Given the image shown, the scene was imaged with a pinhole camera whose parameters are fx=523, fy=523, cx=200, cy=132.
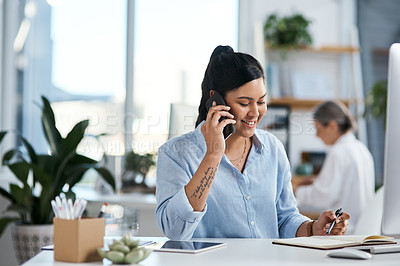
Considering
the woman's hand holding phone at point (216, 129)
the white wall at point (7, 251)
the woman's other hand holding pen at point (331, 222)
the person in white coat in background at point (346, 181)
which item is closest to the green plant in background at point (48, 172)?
the white wall at point (7, 251)

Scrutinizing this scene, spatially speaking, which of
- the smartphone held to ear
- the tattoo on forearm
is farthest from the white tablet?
the smartphone held to ear

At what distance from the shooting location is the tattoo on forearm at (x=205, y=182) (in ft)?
4.83

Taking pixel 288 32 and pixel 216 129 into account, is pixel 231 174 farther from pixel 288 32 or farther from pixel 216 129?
pixel 288 32

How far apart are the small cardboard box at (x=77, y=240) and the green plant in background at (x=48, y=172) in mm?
1780

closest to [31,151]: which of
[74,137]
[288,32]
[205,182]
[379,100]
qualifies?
[74,137]

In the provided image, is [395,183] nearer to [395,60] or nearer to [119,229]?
[395,60]

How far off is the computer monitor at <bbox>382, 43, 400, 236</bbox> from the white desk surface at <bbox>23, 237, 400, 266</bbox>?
9 centimetres

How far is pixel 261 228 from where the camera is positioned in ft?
5.58

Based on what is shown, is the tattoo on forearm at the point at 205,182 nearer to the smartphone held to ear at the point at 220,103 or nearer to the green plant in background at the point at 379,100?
the smartphone held to ear at the point at 220,103

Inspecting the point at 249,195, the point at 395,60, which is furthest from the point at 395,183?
the point at 249,195

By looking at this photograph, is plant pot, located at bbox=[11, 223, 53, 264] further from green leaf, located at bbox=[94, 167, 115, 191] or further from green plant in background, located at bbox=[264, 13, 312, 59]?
green plant in background, located at bbox=[264, 13, 312, 59]

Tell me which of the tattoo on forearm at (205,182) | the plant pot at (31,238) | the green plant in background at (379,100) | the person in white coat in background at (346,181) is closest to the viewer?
the tattoo on forearm at (205,182)

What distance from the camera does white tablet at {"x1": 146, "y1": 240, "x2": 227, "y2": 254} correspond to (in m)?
1.27

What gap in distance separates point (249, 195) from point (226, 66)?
0.42 meters
